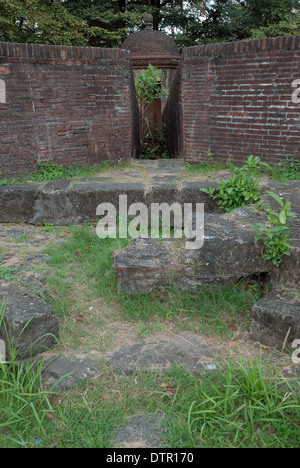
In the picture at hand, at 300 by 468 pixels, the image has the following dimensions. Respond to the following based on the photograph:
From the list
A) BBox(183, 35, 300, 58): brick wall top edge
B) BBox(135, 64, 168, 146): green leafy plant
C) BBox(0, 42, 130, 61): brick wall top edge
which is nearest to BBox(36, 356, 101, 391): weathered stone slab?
BBox(0, 42, 130, 61): brick wall top edge

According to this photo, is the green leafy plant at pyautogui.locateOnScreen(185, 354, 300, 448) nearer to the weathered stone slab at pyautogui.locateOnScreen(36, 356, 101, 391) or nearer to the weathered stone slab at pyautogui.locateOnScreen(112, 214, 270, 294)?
the weathered stone slab at pyautogui.locateOnScreen(36, 356, 101, 391)

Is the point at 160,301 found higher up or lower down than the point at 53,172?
lower down

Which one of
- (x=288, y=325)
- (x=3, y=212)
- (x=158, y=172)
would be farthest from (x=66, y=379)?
(x=158, y=172)

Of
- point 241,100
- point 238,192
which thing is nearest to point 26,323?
point 238,192

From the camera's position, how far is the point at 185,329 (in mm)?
3188

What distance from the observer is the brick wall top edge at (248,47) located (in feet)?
16.4

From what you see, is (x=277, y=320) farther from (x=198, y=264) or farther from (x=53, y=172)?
(x=53, y=172)

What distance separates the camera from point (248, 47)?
5289 millimetres

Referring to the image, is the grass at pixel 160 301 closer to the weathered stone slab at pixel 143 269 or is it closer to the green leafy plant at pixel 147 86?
the weathered stone slab at pixel 143 269

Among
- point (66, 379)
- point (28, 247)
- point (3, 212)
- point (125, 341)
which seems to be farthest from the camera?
point (3, 212)

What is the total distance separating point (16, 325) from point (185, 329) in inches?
53.6

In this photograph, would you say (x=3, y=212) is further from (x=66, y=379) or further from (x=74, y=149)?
(x=66, y=379)

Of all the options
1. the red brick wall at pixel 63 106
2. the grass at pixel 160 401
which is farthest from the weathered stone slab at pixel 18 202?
the grass at pixel 160 401

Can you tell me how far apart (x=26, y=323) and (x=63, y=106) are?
391cm
